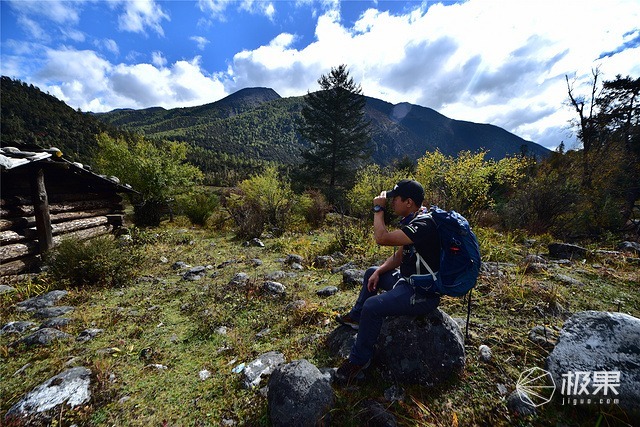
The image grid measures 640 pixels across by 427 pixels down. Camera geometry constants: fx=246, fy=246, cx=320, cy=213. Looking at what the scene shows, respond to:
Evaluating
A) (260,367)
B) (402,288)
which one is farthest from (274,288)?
(402,288)

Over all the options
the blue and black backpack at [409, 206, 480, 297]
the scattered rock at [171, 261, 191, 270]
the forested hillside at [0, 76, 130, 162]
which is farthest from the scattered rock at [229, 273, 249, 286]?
the forested hillside at [0, 76, 130, 162]

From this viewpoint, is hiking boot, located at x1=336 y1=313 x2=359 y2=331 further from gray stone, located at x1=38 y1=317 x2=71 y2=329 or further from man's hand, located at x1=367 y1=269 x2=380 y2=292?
Answer: gray stone, located at x1=38 y1=317 x2=71 y2=329

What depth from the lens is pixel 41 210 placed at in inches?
261

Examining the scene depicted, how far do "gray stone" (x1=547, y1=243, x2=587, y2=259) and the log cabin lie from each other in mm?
13927

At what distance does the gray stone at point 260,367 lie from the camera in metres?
2.77

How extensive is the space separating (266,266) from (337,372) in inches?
180

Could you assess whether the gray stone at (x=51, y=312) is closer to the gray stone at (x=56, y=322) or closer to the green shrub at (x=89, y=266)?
the gray stone at (x=56, y=322)

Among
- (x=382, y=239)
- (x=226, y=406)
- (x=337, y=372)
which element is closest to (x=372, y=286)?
(x=382, y=239)

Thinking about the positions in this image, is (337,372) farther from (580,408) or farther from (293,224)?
(293,224)

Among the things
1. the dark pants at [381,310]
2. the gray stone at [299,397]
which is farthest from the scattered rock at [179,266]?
the dark pants at [381,310]

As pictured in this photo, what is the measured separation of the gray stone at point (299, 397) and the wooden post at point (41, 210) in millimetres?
8217

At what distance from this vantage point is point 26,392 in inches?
102

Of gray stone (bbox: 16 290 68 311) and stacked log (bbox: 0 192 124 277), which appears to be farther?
stacked log (bbox: 0 192 124 277)

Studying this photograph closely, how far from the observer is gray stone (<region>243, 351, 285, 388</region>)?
9.08 ft
